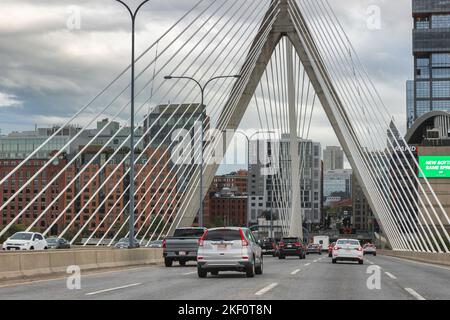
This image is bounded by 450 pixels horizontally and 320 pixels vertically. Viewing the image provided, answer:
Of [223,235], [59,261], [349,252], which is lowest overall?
[349,252]

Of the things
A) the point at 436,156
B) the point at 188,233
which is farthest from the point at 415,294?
the point at 436,156

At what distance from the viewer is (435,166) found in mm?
152125

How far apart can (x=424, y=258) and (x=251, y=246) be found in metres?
28.6

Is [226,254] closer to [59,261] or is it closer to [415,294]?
[59,261]

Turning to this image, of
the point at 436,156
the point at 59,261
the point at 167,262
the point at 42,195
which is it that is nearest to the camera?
the point at 59,261

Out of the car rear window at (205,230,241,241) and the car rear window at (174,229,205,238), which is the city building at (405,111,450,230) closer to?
the car rear window at (174,229,205,238)

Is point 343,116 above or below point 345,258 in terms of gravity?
above

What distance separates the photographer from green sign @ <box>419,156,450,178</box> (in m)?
152

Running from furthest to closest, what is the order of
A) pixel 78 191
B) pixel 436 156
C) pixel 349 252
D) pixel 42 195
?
pixel 436 156 < pixel 42 195 < pixel 78 191 < pixel 349 252

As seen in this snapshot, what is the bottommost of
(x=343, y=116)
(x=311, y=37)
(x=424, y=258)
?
(x=424, y=258)

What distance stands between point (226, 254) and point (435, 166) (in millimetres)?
133897

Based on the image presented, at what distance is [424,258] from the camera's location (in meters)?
50.7
